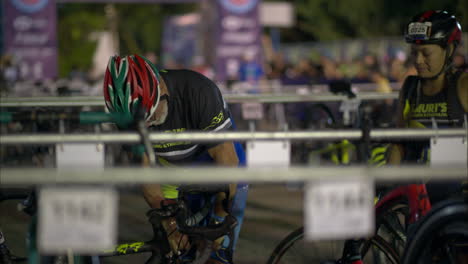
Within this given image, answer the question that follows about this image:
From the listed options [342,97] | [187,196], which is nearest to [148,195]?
[187,196]

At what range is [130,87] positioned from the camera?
3.78 meters

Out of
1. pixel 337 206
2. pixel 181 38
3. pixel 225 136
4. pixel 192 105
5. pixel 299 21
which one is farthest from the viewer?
pixel 299 21

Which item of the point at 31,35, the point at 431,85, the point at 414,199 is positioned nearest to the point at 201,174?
the point at 414,199

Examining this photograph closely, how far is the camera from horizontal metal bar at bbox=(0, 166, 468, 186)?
8.57 ft

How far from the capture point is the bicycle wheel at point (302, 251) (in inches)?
163

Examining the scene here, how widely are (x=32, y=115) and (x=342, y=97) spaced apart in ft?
11.3

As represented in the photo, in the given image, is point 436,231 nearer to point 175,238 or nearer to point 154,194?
point 175,238

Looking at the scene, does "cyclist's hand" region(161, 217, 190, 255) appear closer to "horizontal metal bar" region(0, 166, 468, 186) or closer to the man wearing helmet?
the man wearing helmet

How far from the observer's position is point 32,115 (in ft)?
12.8

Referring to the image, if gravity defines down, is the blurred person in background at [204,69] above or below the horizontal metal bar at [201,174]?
below

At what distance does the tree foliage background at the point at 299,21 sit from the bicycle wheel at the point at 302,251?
37.6 meters

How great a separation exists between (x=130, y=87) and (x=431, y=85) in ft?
6.57

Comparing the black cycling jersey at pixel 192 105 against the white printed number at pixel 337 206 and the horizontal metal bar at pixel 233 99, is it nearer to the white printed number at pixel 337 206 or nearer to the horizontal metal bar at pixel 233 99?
the white printed number at pixel 337 206

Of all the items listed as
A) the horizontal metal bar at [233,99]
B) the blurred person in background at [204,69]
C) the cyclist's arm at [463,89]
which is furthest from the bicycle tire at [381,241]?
the blurred person in background at [204,69]
